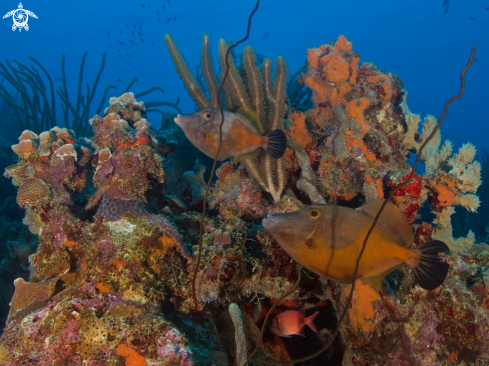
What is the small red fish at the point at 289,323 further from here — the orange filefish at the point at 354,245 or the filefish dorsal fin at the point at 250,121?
the filefish dorsal fin at the point at 250,121

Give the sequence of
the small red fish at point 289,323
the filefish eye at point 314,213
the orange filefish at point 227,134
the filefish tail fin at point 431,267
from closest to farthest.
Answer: the filefish tail fin at point 431,267 → the filefish eye at point 314,213 → the small red fish at point 289,323 → the orange filefish at point 227,134

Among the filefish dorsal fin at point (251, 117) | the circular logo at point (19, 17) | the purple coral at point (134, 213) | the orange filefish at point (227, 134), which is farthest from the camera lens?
the circular logo at point (19, 17)

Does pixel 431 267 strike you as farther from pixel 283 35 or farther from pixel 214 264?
pixel 283 35

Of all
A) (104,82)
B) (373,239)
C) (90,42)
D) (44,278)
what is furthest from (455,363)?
(104,82)

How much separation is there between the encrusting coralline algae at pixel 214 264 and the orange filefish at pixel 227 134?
566mm

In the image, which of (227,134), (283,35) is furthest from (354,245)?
(283,35)

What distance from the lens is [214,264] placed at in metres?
2.08

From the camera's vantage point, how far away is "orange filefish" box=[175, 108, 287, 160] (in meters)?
2.67

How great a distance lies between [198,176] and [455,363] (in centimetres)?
369

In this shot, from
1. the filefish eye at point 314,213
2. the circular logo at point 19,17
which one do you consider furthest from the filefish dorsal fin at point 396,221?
the circular logo at point 19,17

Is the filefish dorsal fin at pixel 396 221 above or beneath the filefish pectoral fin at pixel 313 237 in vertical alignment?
above

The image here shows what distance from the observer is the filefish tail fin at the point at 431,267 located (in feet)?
5.10
